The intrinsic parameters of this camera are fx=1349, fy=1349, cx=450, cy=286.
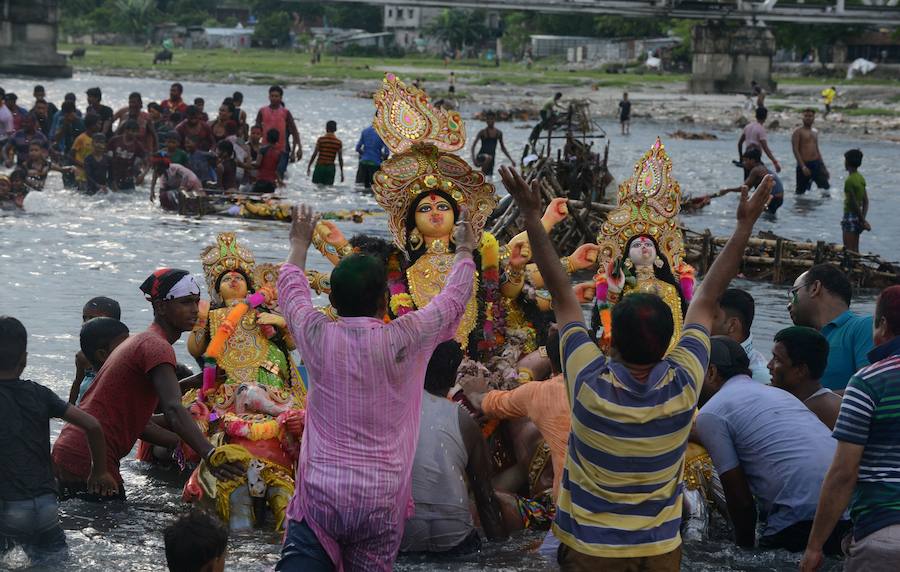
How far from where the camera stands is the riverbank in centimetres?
4891

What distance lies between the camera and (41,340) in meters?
11.6

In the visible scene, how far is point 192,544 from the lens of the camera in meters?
4.26

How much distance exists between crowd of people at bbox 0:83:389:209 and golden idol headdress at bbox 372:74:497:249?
11.9 metres

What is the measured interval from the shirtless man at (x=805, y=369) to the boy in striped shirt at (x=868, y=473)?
5.13 ft

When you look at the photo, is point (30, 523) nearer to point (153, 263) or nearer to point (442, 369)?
point (442, 369)

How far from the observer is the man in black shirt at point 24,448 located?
5.57 meters

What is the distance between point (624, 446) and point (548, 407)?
6.55 feet

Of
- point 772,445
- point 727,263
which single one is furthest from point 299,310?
point 772,445

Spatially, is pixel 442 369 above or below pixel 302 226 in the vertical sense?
below

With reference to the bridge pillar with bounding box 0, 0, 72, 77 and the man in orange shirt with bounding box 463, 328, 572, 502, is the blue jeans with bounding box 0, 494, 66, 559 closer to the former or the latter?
the man in orange shirt with bounding box 463, 328, 572, 502

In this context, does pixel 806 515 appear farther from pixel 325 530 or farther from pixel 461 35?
pixel 461 35

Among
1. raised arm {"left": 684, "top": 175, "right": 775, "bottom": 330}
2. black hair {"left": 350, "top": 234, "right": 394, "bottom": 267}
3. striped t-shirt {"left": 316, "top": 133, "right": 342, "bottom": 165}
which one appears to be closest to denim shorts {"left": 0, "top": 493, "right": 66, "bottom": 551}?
raised arm {"left": 684, "top": 175, "right": 775, "bottom": 330}

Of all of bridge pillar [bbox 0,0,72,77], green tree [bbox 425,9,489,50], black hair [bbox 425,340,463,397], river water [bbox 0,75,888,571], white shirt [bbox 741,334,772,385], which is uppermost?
green tree [bbox 425,9,489,50]

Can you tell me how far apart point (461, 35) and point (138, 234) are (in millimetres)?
Answer: 90079
